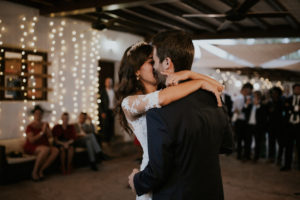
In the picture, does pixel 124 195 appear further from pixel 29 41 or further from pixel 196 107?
pixel 29 41

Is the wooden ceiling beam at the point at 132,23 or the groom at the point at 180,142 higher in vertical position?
the wooden ceiling beam at the point at 132,23

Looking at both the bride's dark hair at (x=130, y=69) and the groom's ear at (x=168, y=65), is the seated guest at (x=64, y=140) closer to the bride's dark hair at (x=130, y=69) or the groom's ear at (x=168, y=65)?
the bride's dark hair at (x=130, y=69)

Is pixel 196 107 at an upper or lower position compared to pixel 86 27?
lower

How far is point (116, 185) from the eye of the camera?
14.9 ft

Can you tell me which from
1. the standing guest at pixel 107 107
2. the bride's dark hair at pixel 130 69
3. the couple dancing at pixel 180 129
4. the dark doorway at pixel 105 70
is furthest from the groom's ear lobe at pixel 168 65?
the dark doorway at pixel 105 70

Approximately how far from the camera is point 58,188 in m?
4.34

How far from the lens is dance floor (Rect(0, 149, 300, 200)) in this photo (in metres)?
4.06

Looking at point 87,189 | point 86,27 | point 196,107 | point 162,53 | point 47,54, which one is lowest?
point 87,189

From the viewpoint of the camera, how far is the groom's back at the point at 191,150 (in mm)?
1153

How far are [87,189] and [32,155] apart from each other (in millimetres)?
1288

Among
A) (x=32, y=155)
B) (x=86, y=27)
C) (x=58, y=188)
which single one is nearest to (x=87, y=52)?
(x=86, y=27)

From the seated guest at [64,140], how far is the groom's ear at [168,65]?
14.3ft

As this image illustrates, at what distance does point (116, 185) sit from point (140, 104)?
342 cm

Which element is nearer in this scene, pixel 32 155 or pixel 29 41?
pixel 32 155
